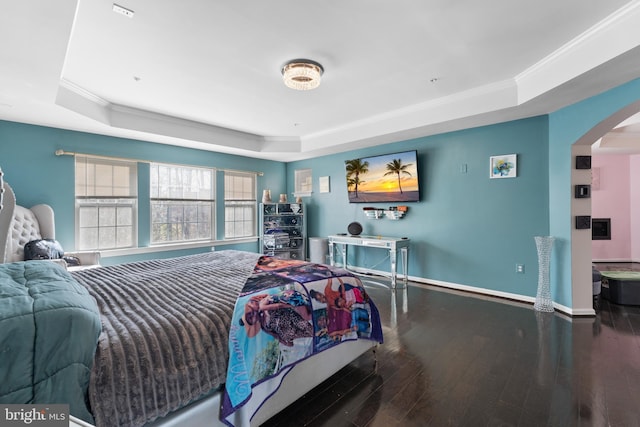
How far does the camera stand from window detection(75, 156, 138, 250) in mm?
4307

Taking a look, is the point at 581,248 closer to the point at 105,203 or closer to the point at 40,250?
the point at 40,250

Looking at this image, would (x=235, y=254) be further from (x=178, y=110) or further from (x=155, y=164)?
(x=155, y=164)

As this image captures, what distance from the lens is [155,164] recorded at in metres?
5.04

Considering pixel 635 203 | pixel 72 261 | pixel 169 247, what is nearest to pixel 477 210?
pixel 635 203

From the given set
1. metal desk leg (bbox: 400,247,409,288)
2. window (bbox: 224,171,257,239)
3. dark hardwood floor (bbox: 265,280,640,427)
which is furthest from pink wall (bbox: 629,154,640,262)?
window (bbox: 224,171,257,239)

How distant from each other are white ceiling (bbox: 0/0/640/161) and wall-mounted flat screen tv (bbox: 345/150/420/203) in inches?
23.0

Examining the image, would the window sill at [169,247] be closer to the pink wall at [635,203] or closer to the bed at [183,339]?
the bed at [183,339]

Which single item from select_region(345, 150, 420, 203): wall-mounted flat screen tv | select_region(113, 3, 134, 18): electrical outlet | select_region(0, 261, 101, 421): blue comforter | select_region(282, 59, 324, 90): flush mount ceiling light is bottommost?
select_region(0, 261, 101, 421): blue comforter

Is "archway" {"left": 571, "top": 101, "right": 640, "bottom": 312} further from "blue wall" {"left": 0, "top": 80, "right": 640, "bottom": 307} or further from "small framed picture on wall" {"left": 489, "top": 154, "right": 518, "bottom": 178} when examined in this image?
"small framed picture on wall" {"left": 489, "top": 154, "right": 518, "bottom": 178}

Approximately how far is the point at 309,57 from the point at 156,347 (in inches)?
108

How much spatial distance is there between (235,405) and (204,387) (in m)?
0.19

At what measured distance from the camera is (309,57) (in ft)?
9.25

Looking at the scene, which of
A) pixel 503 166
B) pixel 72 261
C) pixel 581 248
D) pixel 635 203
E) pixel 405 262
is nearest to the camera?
pixel 581 248

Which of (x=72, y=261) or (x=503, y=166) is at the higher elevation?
(x=503, y=166)
